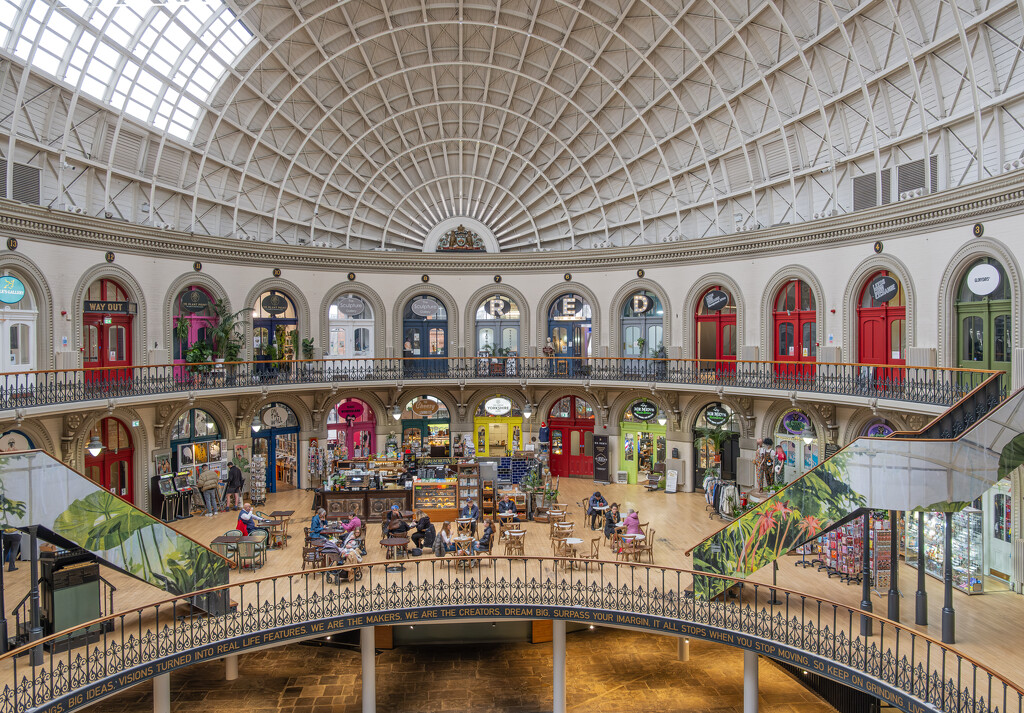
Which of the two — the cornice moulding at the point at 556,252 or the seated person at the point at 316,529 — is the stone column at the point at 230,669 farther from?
the cornice moulding at the point at 556,252

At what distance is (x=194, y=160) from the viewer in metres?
25.6

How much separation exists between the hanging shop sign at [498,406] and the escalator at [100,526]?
15924mm

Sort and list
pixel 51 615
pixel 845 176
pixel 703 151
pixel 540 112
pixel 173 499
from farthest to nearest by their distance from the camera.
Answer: pixel 540 112 → pixel 703 151 → pixel 173 499 → pixel 845 176 → pixel 51 615

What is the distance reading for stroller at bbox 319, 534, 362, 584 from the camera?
663 inches

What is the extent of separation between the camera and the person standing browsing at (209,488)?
24188 mm

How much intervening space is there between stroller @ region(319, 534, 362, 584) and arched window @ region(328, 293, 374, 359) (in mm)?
13483

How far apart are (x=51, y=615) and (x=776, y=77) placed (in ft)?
85.2

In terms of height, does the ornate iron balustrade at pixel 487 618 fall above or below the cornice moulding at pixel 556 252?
below

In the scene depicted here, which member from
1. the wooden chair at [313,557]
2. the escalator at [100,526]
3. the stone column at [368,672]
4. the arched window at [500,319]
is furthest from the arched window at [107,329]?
the arched window at [500,319]

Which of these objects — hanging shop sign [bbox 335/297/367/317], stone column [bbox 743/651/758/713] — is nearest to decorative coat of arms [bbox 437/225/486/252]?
hanging shop sign [bbox 335/297/367/317]

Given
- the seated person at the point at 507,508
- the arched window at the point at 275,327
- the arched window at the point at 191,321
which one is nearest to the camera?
the seated person at the point at 507,508

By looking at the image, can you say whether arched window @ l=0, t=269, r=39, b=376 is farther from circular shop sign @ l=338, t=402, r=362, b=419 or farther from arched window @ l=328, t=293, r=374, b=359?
circular shop sign @ l=338, t=402, r=362, b=419

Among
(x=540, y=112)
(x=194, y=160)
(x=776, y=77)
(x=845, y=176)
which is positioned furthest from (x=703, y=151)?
(x=194, y=160)

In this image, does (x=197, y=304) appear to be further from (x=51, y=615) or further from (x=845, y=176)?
(x=845, y=176)
